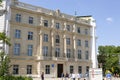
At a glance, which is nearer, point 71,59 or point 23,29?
point 23,29

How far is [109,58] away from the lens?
82.4 m

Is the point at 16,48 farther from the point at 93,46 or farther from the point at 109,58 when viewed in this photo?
the point at 109,58

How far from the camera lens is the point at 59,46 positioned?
58.5 m

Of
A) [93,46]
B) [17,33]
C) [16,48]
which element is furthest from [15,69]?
[93,46]

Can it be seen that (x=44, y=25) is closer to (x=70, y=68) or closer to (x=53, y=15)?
(x=53, y=15)

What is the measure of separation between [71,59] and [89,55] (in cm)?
794

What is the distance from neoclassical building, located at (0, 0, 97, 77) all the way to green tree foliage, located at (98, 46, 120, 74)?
50.1 feet

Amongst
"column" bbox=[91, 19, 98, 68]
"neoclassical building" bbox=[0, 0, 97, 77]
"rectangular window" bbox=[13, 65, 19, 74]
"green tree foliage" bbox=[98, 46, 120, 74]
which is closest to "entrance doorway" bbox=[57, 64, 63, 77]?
"neoclassical building" bbox=[0, 0, 97, 77]

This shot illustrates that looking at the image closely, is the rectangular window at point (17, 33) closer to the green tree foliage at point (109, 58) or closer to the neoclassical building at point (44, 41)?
the neoclassical building at point (44, 41)

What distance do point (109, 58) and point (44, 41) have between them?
110 feet

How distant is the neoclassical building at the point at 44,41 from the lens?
49719 millimetres

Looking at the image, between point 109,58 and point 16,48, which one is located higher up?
point 16,48

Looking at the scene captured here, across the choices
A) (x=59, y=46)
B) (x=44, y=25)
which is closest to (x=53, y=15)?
(x=44, y=25)

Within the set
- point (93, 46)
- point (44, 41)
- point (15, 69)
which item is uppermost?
point (44, 41)
